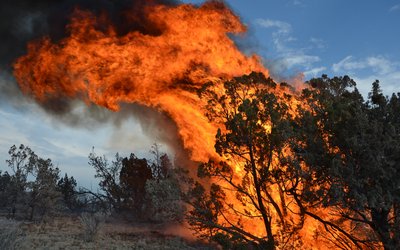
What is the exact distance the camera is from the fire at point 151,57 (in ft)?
71.7

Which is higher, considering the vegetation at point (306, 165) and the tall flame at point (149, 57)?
the tall flame at point (149, 57)

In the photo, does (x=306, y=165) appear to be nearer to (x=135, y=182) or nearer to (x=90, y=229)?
(x=90, y=229)

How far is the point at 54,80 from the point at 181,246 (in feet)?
51.7

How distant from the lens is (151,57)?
22.8 metres

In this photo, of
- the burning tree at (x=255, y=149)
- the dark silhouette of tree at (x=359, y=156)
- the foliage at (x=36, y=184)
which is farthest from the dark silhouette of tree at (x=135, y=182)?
the dark silhouette of tree at (x=359, y=156)

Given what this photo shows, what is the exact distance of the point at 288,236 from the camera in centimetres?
1716

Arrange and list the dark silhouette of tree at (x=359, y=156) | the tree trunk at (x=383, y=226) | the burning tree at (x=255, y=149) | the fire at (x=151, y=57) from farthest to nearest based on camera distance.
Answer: the fire at (x=151, y=57) < the burning tree at (x=255, y=149) < the tree trunk at (x=383, y=226) < the dark silhouette of tree at (x=359, y=156)

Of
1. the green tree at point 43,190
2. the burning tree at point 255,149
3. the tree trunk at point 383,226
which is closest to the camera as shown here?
the tree trunk at point 383,226

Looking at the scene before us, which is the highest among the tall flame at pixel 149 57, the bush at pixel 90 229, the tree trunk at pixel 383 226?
the tall flame at pixel 149 57

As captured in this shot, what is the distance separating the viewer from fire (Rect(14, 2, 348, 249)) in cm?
2186

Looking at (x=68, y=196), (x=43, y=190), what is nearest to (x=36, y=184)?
(x=43, y=190)

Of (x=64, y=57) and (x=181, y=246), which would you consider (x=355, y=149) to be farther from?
(x=181, y=246)

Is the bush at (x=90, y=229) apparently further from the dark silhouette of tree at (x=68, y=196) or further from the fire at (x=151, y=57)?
the dark silhouette of tree at (x=68, y=196)

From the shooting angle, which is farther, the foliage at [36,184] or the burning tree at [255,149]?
the foliage at [36,184]
